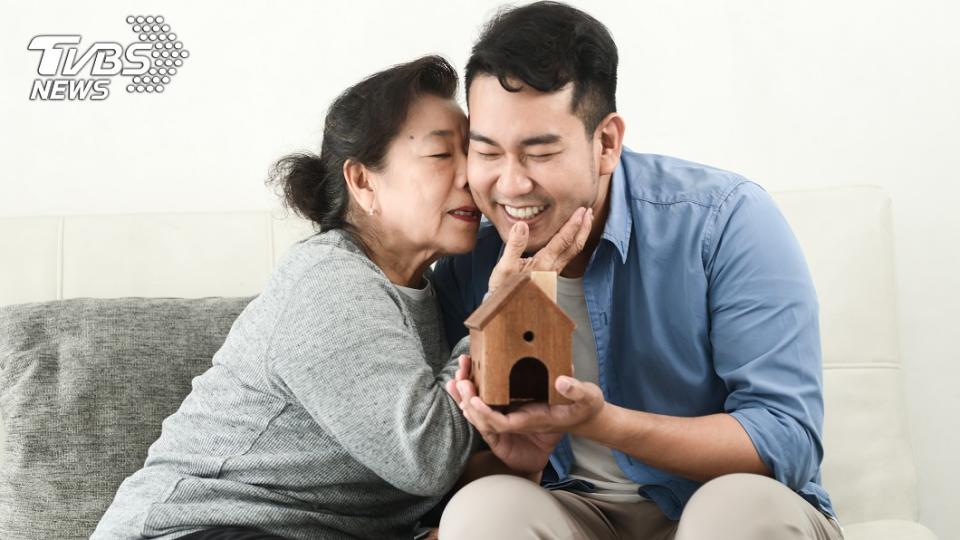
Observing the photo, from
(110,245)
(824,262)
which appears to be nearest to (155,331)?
(110,245)

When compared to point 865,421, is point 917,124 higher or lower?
higher

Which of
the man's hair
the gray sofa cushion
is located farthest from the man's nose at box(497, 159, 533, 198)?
the gray sofa cushion

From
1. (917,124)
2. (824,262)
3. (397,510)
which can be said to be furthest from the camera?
(917,124)

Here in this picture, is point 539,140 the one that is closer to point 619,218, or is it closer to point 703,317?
point 619,218

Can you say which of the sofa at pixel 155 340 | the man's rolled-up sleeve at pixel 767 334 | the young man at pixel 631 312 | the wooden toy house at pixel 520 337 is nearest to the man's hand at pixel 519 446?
the young man at pixel 631 312

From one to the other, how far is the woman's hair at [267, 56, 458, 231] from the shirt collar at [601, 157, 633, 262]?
331 mm

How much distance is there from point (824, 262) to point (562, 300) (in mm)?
723

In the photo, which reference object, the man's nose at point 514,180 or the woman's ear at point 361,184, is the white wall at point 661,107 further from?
the man's nose at point 514,180

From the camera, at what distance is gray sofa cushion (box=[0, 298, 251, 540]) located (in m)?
2.07

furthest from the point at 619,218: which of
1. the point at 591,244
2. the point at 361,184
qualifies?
the point at 361,184

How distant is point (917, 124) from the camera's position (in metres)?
2.68

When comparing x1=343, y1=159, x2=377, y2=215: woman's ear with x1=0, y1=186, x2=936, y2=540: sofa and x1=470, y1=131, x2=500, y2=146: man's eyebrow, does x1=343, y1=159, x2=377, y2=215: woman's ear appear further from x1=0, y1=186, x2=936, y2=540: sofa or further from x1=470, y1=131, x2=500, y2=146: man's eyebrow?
x1=0, y1=186, x2=936, y2=540: sofa

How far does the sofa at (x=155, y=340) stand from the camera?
2.08 meters

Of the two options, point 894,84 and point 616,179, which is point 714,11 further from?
point 616,179
